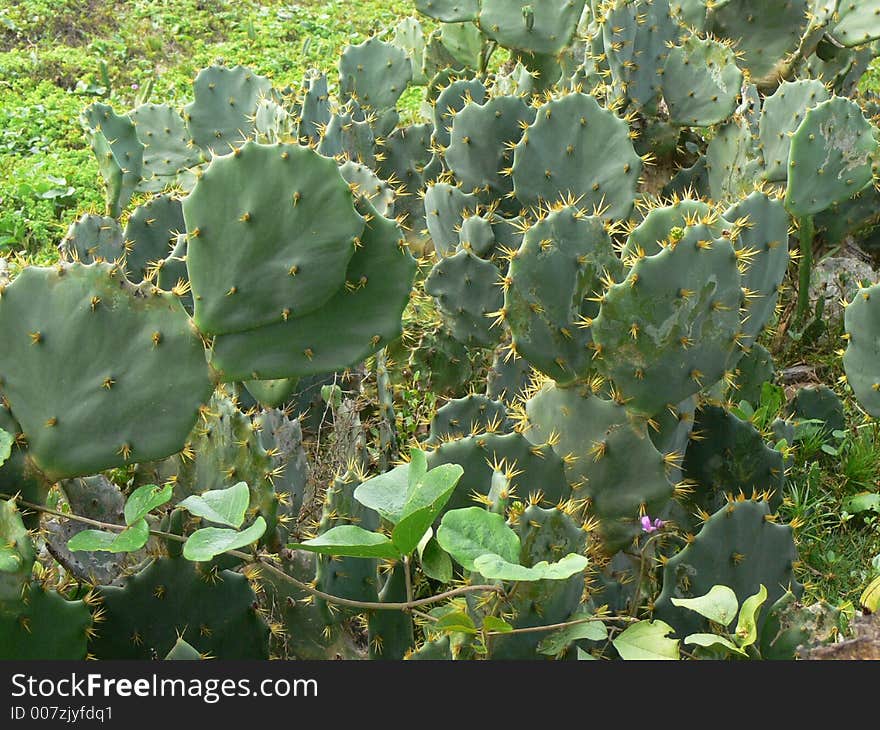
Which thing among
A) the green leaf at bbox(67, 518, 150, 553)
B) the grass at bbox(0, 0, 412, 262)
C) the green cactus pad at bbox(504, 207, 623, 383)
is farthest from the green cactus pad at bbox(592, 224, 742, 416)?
the grass at bbox(0, 0, 412, 262)

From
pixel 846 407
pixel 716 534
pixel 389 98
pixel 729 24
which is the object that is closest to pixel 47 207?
pixel 389 98

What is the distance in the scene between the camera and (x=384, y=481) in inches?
61.7

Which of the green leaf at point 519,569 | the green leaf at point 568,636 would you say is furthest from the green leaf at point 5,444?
the green leaf at point 568,636

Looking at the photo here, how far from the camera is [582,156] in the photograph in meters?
2.89

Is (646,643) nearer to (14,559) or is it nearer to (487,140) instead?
(14,559)

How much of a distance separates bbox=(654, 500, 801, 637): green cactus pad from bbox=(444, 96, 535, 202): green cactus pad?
1508mm

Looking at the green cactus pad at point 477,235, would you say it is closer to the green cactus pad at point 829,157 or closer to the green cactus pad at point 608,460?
the green cactus pad at point 608,460

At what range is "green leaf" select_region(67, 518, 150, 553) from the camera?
155 centimetres

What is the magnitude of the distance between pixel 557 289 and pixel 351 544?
884 mm

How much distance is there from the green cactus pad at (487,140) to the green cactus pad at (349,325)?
4.57 ft

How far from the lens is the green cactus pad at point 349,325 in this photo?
1.84m

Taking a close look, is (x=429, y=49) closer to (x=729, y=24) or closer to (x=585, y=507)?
(x=729, y=24)

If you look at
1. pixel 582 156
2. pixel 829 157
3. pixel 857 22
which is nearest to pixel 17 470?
pixel 582 156

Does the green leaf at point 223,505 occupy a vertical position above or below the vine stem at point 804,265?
above
